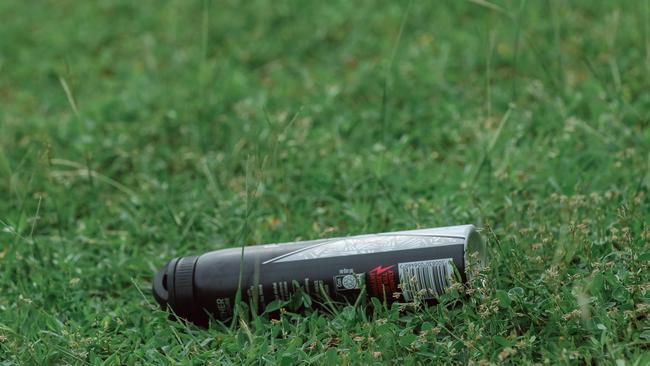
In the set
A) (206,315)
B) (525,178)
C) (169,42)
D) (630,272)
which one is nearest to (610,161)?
(525,178)

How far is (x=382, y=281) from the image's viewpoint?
100 inches

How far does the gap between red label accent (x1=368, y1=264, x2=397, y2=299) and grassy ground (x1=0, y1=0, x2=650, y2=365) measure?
65 mm

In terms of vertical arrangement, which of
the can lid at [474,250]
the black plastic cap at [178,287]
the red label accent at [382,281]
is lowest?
the black plastic cap at [178,287]

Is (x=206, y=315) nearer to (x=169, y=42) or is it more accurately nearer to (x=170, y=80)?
(x=170, y=80)

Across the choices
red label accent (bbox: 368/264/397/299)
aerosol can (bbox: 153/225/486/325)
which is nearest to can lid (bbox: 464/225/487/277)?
aerosol can (bbox: 153/225/486/325)

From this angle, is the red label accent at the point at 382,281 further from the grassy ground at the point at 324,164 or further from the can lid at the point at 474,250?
the can lid at the point at 474,250

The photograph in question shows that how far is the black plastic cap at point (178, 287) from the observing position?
265cm

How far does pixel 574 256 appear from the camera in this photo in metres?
2.74

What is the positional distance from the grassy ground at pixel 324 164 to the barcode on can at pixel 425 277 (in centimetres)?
6

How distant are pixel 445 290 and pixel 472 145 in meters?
1.31

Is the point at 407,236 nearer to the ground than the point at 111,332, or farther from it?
farther from it

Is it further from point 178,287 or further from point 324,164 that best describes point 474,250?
point 324,164

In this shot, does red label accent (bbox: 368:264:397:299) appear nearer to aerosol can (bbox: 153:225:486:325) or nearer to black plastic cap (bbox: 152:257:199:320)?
aerosol can (bbox: 153:225:486:325)

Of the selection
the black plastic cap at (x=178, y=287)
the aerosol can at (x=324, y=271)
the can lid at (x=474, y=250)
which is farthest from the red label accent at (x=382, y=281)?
the black plastic cap at (x=178, y=287)
